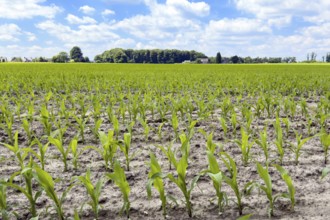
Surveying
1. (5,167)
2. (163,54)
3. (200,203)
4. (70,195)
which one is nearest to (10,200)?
(70,195)

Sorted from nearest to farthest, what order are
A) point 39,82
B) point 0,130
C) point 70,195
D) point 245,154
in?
point 70,195 → point 245,154 → point 0,130 → point 39,82

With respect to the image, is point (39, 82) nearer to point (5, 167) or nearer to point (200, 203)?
point (5, 167)

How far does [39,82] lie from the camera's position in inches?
484

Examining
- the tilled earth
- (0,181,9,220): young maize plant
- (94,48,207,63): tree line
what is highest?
(94,48,207,63): tree line

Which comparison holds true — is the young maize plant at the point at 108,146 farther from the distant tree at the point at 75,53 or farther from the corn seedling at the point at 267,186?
the distant tree at the point at 75,53

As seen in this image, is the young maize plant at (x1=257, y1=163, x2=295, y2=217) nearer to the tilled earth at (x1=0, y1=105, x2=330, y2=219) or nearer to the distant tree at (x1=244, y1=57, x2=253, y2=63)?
the tilled earth at (x1=0, y1=105, x2=330, y2=219)

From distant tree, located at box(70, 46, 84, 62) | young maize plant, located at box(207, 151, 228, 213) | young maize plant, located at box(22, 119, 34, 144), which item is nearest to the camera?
young maize plant, located at box(207, 151, 228, 213)

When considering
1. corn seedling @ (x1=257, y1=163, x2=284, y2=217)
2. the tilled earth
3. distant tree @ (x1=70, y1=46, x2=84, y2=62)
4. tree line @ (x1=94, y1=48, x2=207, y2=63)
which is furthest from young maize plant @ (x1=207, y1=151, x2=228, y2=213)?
distant tree @ (x1=70, y1=46, x2=84, y2=62)

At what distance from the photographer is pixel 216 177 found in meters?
2.24

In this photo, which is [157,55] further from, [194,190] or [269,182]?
[269,182]

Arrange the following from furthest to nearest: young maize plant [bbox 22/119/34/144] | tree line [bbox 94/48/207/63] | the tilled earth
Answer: tree line [bbox 94/48/207/63] → young maize plant [bbox 22/119/34/144] → the tilled earth

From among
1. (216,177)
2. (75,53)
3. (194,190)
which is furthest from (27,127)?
(75,53)

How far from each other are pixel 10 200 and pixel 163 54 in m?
134

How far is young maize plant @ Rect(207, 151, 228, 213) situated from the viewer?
2.26m
